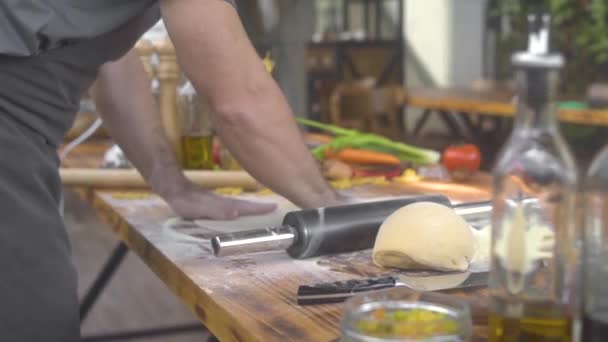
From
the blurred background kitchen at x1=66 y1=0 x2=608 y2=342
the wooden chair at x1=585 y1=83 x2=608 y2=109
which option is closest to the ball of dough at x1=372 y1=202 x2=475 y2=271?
the blurred background kitchen at x1=66 y1=0 x2=608 y2=342

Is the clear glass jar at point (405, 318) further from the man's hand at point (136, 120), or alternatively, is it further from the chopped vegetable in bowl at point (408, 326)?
the man's hand at point (136, 120)

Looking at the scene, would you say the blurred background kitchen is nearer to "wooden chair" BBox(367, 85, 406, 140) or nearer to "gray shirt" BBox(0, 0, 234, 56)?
"wooden chair" BBox(367, 85, 406, 140)

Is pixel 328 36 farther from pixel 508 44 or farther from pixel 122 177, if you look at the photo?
pixel 122 177

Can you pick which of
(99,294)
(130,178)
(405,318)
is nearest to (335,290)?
(405,318)

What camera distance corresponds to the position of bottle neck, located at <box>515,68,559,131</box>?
28.4 inches

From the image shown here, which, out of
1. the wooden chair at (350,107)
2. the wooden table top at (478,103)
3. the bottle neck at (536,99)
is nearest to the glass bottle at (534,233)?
the bottle neck at (536,99)

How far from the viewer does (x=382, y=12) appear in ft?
31.6

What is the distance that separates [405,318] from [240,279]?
45 centimetres

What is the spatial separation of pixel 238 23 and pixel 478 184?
85cm

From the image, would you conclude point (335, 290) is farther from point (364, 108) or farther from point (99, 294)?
point (364, 108)

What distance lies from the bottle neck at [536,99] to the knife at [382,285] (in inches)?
14.5

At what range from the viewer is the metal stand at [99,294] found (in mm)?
2502

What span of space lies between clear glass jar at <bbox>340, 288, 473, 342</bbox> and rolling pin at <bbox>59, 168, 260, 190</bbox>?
1154 mm

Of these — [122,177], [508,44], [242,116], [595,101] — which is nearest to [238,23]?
[242,116]
